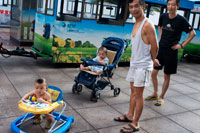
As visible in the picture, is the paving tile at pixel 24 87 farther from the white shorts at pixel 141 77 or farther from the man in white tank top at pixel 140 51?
the white shorts at pixel 141 77

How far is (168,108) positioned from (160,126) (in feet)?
3.55

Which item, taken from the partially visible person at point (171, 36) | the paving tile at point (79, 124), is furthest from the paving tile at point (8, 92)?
the partially visible person at point (171, 36)

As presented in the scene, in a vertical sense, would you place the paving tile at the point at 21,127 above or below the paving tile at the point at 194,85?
above

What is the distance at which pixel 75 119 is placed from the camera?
437cm

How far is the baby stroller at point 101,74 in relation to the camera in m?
5.39

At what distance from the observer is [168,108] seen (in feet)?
18.0

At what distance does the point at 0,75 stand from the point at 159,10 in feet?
20.7

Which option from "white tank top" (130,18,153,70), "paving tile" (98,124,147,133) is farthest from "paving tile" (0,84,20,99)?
"white tank top" (130,18,153,70)

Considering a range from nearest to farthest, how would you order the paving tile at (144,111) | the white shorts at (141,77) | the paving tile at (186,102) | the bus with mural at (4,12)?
the white shorts at (141,77), the paving tile at (144,111), the paving tile at (186,102), the bus with mural at (4,12)

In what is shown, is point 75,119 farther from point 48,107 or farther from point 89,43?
point 89,43

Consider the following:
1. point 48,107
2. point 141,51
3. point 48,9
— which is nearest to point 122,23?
point 48,9

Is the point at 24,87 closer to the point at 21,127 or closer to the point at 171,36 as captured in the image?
the point at 21,127

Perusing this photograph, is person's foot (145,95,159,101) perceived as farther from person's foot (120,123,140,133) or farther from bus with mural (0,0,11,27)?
bus with mural (0,0,11,27)

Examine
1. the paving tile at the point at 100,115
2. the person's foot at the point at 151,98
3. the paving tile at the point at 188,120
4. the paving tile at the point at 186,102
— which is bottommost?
the paving tile at the point at 188,120
